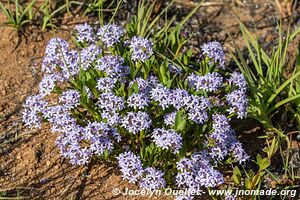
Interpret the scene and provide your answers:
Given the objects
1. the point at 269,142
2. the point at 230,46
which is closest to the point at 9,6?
the point at 230,46

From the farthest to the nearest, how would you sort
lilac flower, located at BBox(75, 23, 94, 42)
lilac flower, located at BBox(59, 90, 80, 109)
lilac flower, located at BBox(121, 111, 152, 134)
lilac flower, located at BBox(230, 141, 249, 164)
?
lilac flower, located at BBox(75, 23, 94, 42) → lilac flower, located at BBox(230, 141, 249, 164) → lilac flower, located at BBox(59, 90, 80, 109) → lilac flower, located at BBox(121, 111, 152, 134)

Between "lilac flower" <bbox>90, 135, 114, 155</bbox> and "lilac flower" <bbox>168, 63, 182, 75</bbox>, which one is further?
"lilac flower" <bbox>168, 63, 182, 75</bbox>

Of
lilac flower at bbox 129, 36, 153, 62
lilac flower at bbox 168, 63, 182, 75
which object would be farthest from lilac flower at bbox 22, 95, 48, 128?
lilac flower at bbox 168, 63, 182, 75

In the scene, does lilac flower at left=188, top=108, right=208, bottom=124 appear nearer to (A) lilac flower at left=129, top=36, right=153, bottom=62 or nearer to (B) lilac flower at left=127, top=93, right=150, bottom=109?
(B) lilac flower at left=127, top=93, right=150, bottom=109

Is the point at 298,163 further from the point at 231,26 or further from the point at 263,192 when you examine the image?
the point at 231,26

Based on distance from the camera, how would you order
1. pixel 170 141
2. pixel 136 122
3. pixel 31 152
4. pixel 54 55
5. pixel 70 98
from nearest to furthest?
pixel 170 141 → pixel 136 122 → pixel 70 98 → pixel 54 55 → pixel 31 152

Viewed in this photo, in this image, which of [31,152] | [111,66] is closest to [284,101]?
[111,66]

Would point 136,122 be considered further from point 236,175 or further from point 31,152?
point 31,152
